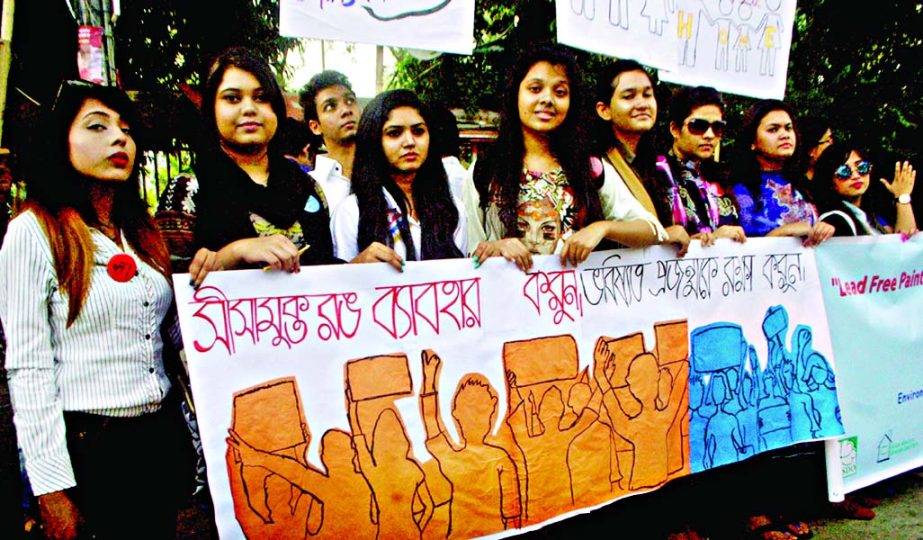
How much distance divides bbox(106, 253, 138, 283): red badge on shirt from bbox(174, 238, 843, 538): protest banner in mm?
124

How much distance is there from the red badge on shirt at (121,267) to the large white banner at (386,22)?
112 centimetres

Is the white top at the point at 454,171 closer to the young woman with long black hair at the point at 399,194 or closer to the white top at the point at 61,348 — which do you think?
the young woman with long black hair at the point at 399,194

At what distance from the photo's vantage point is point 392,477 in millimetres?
2139

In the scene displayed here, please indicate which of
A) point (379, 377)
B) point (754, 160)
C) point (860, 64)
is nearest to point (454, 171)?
point (754, 160)

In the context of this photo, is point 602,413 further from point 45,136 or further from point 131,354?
point 45,136

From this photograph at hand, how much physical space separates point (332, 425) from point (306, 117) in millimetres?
2644

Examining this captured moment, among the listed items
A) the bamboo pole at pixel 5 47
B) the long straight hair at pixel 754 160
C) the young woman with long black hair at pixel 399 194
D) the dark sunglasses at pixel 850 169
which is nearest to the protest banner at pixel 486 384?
the young woman with long black hair at pixel 399 194

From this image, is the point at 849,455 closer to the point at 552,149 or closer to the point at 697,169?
the point at 697,169

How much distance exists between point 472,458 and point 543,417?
0.31 metres

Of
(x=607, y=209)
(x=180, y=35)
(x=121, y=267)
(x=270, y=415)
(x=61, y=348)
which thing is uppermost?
(x=180, y=35)

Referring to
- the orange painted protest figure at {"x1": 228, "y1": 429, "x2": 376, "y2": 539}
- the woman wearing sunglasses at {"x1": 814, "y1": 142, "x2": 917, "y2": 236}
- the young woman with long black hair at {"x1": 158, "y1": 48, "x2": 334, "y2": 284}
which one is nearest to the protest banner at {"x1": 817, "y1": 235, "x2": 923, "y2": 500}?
the woman wearing sunglasses at {"x1": 814, "y1": 142, "x2": 917, "y2": 236}

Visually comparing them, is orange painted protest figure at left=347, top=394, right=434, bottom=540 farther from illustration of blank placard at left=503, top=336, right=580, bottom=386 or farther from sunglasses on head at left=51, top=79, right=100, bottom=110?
sunglasses on head at left=51, top=79, right=100, bottom=110

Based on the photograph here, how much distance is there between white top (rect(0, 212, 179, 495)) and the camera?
1672 millimetres

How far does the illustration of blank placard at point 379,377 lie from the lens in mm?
2121
